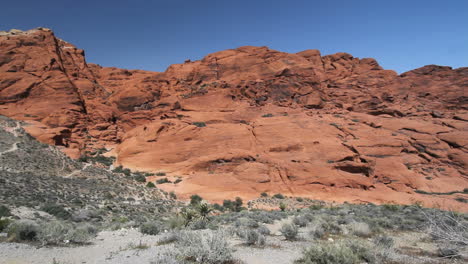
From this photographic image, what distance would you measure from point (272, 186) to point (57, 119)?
101 feet

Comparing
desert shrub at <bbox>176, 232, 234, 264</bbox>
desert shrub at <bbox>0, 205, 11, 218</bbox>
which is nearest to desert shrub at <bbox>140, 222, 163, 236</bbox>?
desert shrub at <bbox>176, 232, 234, 264</bbox>

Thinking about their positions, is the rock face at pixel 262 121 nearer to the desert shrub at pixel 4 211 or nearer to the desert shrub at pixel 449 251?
the desert shrub at pixel 4 211

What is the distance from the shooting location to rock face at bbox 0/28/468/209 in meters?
26.2

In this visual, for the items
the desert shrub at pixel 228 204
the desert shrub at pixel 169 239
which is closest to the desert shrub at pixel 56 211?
the desert shrub at pixel 169 239

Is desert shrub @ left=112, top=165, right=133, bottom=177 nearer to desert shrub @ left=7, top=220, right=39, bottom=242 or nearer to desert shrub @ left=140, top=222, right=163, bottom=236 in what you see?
desert shrub @ left=140, top=222, right=163, bottom=236

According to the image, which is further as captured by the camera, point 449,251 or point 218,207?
point 218,207

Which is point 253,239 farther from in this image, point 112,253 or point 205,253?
point 112,253

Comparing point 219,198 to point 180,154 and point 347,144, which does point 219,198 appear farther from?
point 347,144

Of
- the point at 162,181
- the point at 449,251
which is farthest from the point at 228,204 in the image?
the point at 449,251

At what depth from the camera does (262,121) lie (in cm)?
3431

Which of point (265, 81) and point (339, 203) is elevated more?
point (265, 81)

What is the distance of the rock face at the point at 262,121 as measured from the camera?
26156 millimetres

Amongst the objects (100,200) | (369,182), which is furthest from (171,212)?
(369,182)

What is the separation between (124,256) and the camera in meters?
6.37
